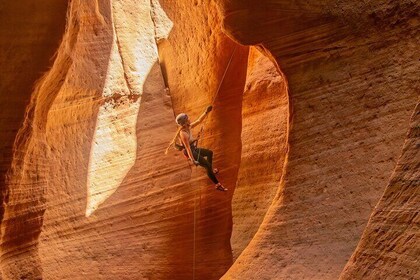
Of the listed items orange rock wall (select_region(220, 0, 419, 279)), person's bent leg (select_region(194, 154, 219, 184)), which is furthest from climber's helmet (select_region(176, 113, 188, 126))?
orange rock wall (select_region(220, 0, 419, 279))

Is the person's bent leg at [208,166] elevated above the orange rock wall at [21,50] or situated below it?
below

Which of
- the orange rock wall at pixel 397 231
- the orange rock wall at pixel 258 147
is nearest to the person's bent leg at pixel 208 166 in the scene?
the orange rock wall at pixel 258 147

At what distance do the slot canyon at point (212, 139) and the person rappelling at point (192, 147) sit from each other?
1.61 ft

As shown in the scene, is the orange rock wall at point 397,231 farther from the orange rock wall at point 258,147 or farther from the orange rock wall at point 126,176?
the orange rock wall at point 126,176

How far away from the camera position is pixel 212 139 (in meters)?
10.0

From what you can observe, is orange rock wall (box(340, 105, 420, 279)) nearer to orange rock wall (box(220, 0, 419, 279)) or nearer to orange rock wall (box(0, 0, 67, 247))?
orange rock wall (box(220, 0, 419, 279))

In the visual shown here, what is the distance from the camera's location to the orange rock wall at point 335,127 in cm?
635

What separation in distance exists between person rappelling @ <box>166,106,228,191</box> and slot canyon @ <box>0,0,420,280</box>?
491mm

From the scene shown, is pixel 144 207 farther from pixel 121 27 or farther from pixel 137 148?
pixel 121 27

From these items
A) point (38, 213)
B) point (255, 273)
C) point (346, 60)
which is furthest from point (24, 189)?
point (346, 60)

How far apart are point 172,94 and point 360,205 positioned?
485cm

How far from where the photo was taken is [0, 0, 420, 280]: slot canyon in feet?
20.1

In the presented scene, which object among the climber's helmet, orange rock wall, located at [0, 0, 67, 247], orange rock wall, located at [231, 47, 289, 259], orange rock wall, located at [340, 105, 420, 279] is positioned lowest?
orange rock wall, located at [340, 105, 420, 279]

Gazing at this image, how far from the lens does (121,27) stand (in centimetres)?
1080
